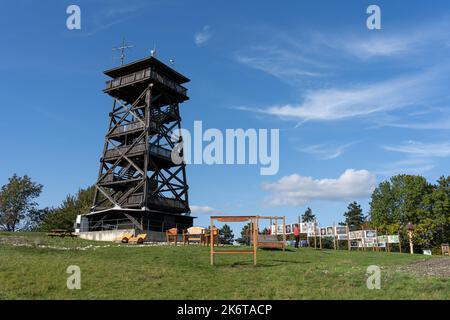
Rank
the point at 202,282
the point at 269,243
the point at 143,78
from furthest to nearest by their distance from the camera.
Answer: the point at 143,78 → the point at 269,243 → the point at 202,282

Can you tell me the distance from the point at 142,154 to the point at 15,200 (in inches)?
1530

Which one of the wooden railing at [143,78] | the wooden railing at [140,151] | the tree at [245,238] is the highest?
the wooden railing at [143,78]

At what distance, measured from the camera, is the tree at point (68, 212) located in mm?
60844

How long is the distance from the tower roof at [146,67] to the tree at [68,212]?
2280 centimetres

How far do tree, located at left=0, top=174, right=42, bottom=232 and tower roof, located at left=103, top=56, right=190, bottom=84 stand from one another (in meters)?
33.5

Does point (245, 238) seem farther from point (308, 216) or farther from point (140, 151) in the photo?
point (308, 216)

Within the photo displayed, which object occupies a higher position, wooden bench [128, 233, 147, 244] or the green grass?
wooden bench [128, 233, 147, 244]

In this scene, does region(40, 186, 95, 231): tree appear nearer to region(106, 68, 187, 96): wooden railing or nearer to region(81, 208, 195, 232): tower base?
region(81, 208, 195, 232): tower base

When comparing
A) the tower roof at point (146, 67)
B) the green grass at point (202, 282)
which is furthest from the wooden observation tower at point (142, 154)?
the green grass at point (202, 282)

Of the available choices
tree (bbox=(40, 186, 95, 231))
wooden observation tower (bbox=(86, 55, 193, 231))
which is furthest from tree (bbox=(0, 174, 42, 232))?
wooden observation tower (bbox=(86, 55, 193, 231))

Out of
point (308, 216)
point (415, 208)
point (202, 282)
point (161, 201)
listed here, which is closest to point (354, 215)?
point (308, 216)

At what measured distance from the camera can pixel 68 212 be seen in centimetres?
6278

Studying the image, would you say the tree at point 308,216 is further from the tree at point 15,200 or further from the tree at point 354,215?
the tree at point 15,200

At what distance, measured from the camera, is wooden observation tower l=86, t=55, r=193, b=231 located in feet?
147
